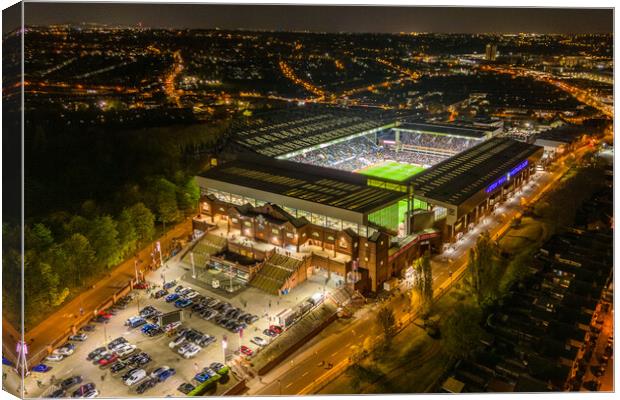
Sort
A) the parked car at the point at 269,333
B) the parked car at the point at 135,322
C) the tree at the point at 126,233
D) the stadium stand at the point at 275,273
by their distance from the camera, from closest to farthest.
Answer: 1. the parked car at the point at 269,333
2. the parked car at the point at 135,322
3. the stadium stand at the point at 275,273
4. the tree at the point at 126,233

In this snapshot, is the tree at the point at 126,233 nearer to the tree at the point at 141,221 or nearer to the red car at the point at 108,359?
the tree at the point at 141,221

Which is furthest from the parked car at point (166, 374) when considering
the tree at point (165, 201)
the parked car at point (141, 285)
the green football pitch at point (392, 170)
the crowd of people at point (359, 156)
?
the green football pitch at point (392, 170)

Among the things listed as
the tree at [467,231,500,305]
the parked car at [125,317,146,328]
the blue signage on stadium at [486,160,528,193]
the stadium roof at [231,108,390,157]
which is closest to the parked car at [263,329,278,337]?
the parked car at [125,317,146,328]

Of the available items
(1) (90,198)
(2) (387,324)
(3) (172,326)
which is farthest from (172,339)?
(1) (90,198)

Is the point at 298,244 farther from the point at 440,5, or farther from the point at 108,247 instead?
the point at 440,5

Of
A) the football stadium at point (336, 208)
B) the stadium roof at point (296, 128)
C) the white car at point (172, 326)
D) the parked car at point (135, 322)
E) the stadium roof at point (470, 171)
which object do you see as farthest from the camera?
the stadium roof at point (296, 128)

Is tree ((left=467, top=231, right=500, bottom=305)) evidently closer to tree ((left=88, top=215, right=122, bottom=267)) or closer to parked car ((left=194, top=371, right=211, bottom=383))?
parked car ((left=194, top=371, right=211, bottom=383))

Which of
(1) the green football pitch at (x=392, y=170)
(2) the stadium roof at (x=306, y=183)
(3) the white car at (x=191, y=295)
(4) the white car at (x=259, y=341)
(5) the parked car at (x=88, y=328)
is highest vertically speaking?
(2) the stadium roof at (x=306, y=183)
